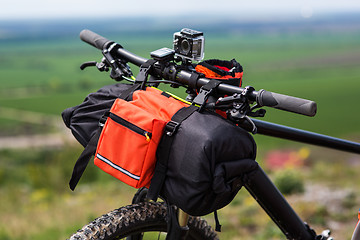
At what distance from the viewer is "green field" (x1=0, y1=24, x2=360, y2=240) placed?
552cm

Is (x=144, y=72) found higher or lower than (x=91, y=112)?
higher

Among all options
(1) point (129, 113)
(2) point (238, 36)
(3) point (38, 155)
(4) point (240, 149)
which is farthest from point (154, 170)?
(2) point (238, 36)

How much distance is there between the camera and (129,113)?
175 cm

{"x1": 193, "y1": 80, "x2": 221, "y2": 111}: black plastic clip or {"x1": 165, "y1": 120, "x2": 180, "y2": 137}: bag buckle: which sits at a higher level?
{"x1": 193, "y1": 80, "x2": 221, "y2": 111}: black plastic clip

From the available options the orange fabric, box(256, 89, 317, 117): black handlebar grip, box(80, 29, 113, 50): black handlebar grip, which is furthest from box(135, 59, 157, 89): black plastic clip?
box(256, 89, 317, 117): black handlebar grip

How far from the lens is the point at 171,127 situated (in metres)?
1.67

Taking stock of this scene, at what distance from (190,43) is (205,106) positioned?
1.16ft

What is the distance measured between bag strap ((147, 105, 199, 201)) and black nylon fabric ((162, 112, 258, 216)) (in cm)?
2

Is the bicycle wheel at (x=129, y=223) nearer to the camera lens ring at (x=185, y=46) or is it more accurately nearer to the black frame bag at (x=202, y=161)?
the black frame bag at (x=202, y=161)

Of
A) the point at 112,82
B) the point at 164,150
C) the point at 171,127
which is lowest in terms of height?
the point at 112,82

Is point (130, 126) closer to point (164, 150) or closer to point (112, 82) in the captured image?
point (164, 150)

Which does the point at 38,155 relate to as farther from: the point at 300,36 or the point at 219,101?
the point at 300,36

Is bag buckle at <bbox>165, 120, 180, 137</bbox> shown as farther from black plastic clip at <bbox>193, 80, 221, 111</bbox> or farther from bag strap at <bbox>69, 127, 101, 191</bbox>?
bag strap at <bbox>69, 127, 101, 191</bbox>

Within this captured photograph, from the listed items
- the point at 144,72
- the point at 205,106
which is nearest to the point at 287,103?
the point at 205,106
